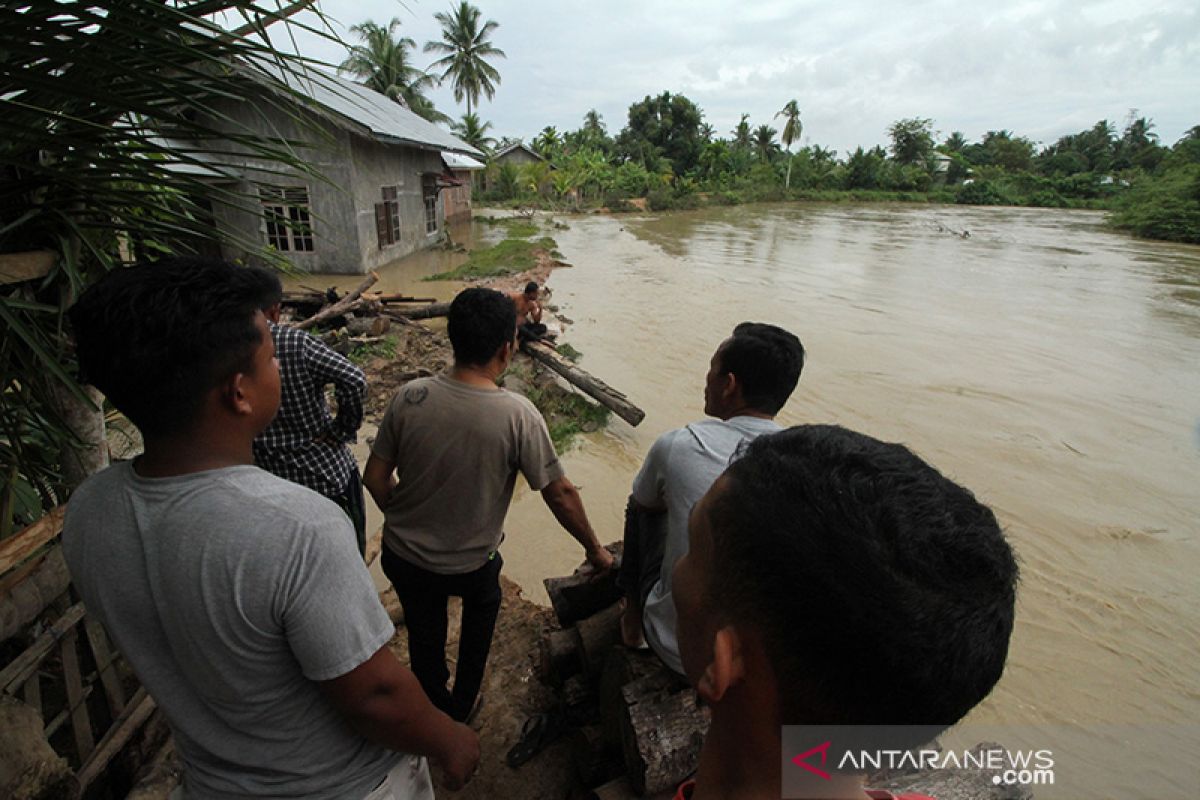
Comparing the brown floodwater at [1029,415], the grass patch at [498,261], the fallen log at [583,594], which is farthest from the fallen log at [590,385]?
the grass patch at [498,261]

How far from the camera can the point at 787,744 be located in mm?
739

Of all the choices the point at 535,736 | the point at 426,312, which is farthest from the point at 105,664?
the point at 426,312

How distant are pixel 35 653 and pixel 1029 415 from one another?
29.1 ft

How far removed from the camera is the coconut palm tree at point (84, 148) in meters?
1.27

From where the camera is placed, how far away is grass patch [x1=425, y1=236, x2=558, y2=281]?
14.0m

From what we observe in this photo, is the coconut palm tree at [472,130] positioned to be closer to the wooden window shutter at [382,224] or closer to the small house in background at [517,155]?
the small house in background at [517,155]

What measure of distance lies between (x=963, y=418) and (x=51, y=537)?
26.4 feet

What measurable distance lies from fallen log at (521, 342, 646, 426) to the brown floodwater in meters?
0.34

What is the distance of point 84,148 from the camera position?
145 centimetres

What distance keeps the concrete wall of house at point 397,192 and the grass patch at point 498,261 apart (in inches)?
64.8

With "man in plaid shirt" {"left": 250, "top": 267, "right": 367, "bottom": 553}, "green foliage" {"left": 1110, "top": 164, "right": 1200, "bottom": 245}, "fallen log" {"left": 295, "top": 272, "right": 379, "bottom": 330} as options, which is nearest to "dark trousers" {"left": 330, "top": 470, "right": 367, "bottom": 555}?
"man in plaid shirt" {"left": 250, "top": 267, "right": 367, "bottom": 553}

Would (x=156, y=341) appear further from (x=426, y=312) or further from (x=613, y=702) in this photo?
(x=426, y=312)

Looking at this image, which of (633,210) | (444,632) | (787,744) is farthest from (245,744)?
(633,210)

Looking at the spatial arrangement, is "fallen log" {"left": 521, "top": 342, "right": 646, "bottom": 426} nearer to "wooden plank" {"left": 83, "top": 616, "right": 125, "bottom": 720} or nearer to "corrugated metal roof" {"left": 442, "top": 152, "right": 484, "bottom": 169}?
"wooden plank" {"left": 83, "top": 616, "right": 125, "bottom": 720}
